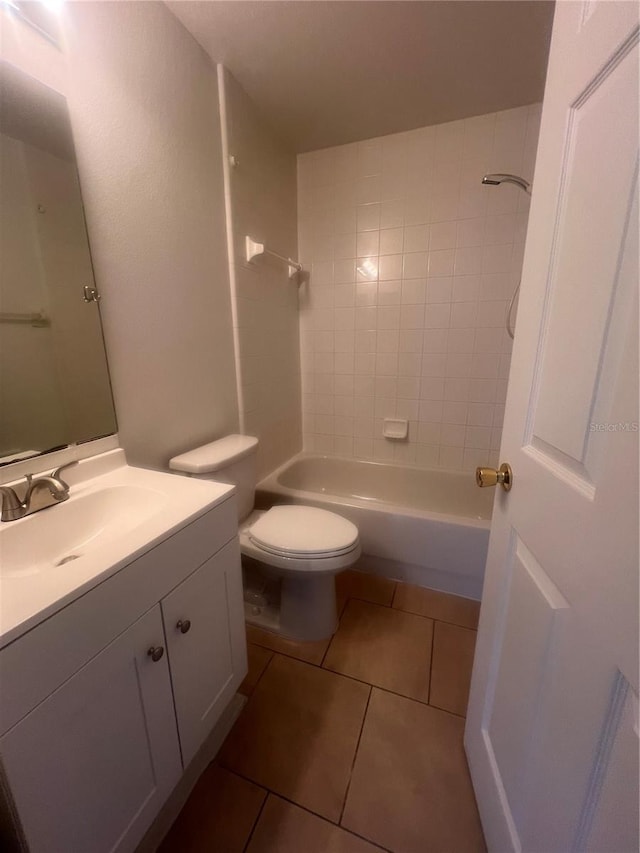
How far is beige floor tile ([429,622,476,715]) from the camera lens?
3.68 ft

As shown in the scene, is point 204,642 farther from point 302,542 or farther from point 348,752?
point 348,752

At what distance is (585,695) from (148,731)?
0.79 meters

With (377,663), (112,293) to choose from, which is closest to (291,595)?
(377,663)

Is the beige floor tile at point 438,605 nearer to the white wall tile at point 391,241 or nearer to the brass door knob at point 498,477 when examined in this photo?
the brass door knob at point 498,477

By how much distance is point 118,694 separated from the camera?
0.61 metres

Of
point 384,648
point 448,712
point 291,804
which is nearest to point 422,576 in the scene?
point 384,648

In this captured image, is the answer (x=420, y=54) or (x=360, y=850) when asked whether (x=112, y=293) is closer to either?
(x=420, y=54)

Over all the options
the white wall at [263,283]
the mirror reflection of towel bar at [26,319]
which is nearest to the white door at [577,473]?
the mirror reflection of towel bar at [26,319]

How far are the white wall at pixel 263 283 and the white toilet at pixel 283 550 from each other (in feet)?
1.33

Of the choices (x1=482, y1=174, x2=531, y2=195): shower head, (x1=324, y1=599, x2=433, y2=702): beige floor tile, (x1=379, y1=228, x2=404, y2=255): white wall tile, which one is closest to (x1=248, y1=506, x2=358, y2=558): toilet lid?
(x1=324, y1=599, x2=433, y2=702): beige floor tile

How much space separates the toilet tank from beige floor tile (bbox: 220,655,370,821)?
64 centimetres

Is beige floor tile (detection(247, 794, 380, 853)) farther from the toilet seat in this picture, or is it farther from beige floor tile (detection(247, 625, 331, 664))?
the toilet seat

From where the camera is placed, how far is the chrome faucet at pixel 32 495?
0.71 meters

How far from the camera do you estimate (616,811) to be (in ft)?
1.23
